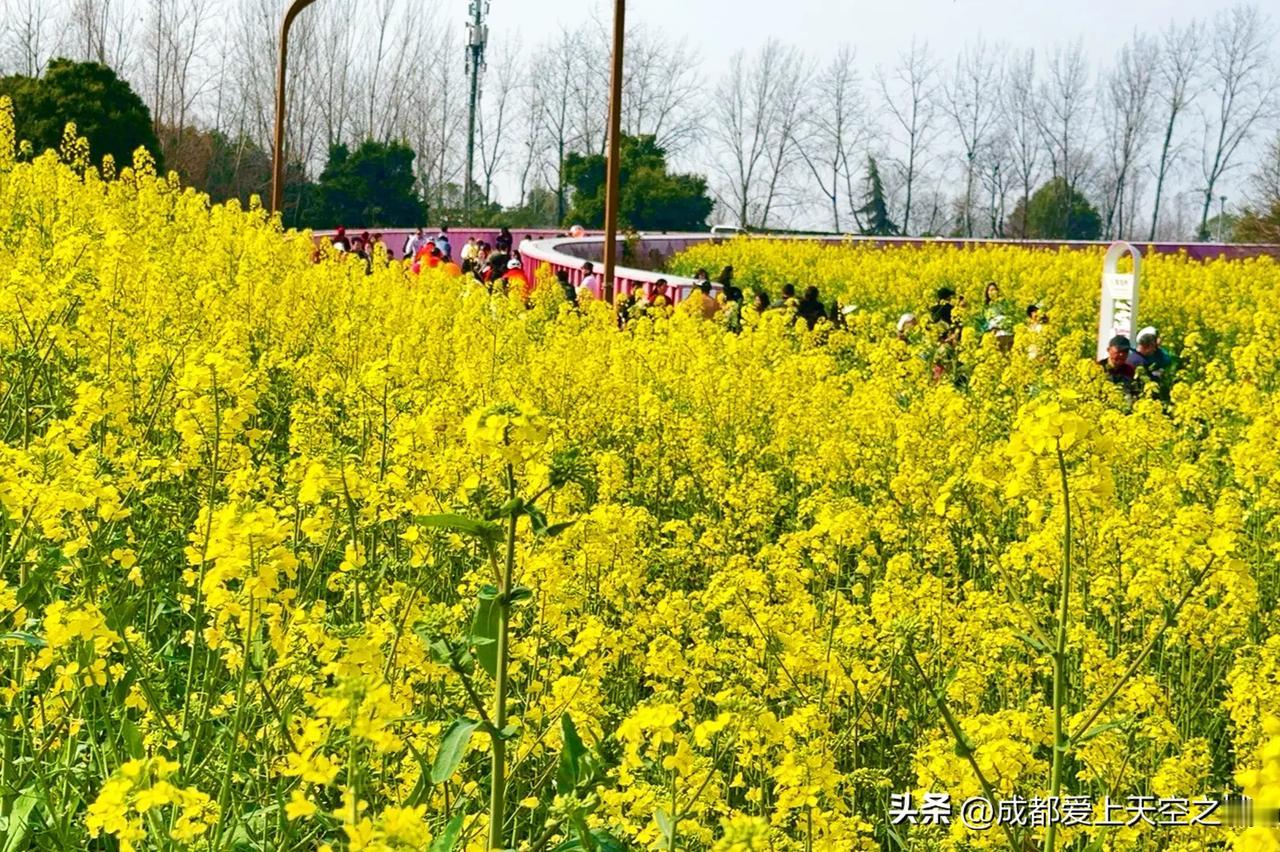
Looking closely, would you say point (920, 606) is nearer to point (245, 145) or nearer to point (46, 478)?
point (46, 478)

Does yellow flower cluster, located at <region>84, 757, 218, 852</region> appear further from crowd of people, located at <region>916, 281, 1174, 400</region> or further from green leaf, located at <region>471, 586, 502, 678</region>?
crowd of people, located at <region>916, 281, 1174, 400</region>

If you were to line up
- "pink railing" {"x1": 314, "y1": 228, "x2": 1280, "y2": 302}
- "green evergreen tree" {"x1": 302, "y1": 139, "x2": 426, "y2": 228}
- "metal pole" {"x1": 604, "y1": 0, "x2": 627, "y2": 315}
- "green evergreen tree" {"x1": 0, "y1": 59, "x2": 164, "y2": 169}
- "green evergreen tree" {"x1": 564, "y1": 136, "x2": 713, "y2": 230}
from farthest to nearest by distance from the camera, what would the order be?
1. "green evergreen tree" {"x1": 564, "y1": 136, "x2": 713, "y2": 230}
2. "green evergreen tree" {"x1": 302, "y1": 139, "x2": 426, "y2": 228}
3. "green evergreen tree" {"x1": 0, "y1": 59, "x2": 164, "y2": 169}
4. "pink railing" {"x1": 314, "y1": 228, "x2": 1280, "y2": 302}
5. "metal pole" {"x1": 604, "y1": 0, "x2": 627, "y2": 315}

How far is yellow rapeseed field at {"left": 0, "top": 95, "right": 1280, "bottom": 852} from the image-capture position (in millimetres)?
2406

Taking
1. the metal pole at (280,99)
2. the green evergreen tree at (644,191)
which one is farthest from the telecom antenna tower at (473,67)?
the metal pole at (280,99)

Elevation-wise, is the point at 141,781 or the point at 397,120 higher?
the point at 397,120

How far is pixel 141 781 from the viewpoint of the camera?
→ 5.96ft

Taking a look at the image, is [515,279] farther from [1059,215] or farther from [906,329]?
[1059,215]

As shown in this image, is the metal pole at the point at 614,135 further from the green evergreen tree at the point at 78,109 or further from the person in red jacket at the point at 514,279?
the green evergreen tree at the point at 78,109

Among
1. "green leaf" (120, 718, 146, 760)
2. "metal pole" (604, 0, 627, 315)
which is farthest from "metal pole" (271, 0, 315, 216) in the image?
"green leaf" (120, 718, 146, 760)

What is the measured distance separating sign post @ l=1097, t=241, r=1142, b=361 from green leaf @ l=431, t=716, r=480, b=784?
11.9 metres

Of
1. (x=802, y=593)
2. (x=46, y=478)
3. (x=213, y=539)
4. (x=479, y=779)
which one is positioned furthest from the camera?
(x=802, y=593)

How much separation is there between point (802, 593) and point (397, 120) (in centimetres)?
5709

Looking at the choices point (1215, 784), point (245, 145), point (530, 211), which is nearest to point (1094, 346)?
point (1215, 784)

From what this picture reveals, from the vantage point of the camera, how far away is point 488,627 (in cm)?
222
